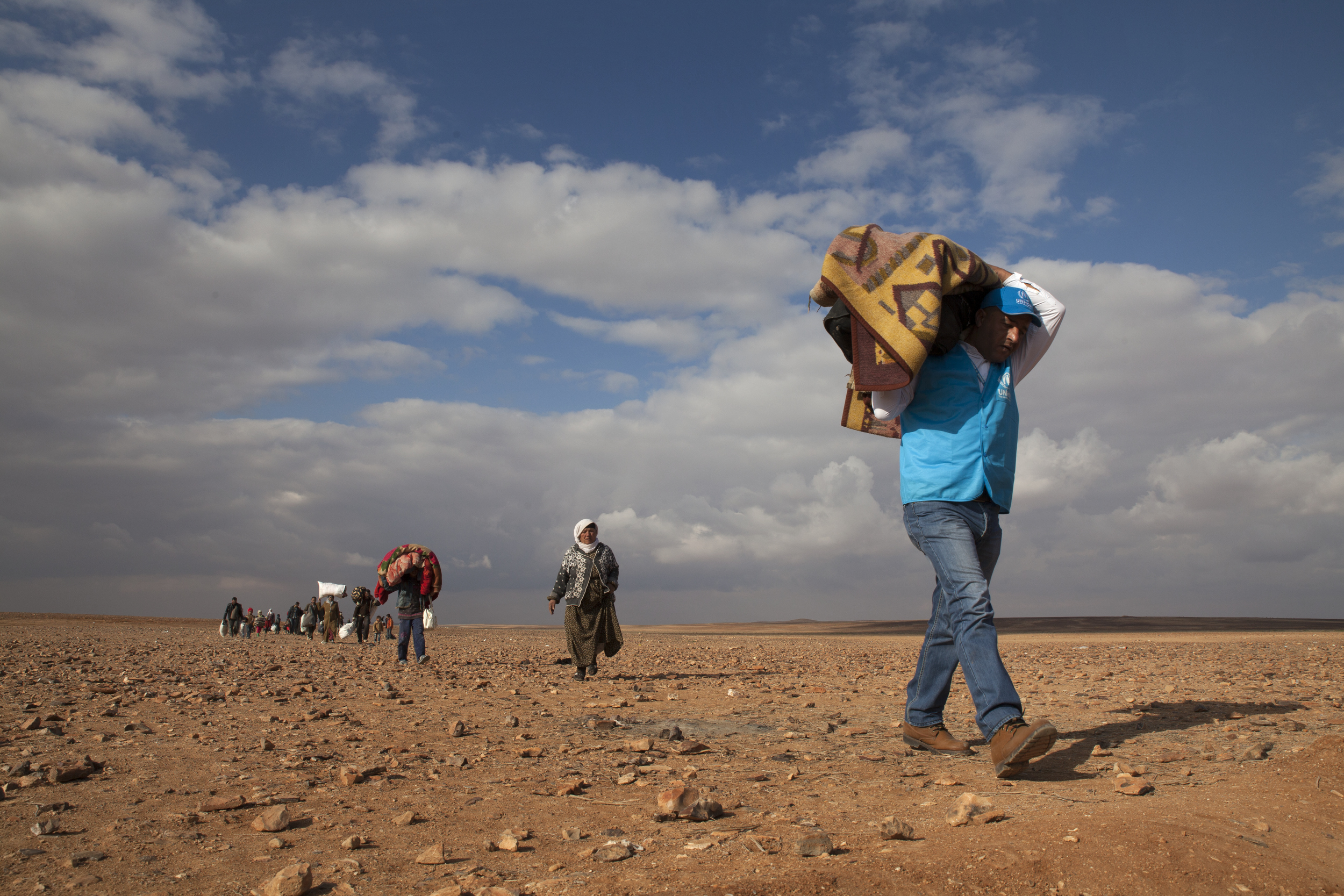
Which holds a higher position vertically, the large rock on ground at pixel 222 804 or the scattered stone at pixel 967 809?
the scattered stone at pixel 967 809

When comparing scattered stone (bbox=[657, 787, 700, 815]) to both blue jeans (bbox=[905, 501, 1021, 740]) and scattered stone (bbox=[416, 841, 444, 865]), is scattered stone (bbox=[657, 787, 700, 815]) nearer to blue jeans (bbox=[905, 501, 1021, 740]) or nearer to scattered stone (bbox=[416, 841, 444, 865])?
scattered stone (bbox=[416, 841, 444, 865])

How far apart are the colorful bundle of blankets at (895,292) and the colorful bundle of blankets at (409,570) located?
1010cm

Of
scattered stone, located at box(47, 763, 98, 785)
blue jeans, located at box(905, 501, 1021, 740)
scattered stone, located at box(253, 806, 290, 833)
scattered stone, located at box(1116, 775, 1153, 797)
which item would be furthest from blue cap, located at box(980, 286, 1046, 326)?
scattered stone, located at box(47, 763, 98, 785)

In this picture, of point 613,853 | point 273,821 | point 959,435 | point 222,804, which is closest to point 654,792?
point 613,853

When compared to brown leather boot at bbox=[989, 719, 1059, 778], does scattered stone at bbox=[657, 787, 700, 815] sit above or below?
below

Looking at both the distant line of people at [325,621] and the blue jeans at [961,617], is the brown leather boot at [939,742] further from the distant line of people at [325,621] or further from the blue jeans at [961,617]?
the distant line of people at [325,621]

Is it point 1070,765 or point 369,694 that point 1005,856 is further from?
point 369,694

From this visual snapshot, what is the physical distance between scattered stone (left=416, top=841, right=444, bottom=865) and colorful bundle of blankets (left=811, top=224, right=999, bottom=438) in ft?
8.53

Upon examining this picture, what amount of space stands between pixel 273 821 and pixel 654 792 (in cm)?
146

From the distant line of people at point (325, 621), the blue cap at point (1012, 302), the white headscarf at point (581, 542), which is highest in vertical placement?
the blue cap at point (1012, 302)

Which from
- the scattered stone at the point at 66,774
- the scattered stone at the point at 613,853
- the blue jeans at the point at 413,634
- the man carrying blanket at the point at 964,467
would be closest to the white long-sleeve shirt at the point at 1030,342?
the man carrying blanket at the point at 964,467

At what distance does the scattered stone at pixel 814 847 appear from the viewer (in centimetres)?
236

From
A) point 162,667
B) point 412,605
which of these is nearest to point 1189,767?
point 412,605

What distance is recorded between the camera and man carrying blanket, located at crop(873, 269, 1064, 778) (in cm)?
368
